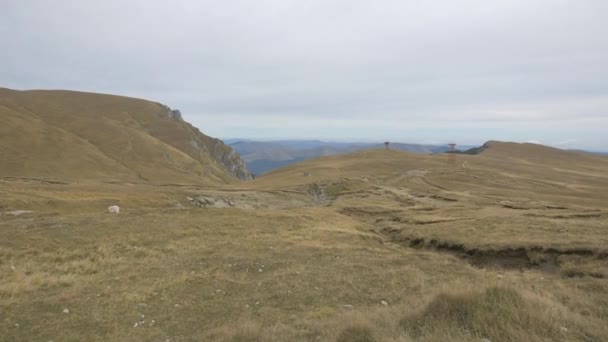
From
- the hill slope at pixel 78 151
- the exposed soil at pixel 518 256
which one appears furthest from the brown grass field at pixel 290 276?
the hill slope at pixel 78 151

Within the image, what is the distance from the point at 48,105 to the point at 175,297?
605ft

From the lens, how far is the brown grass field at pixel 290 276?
859cm

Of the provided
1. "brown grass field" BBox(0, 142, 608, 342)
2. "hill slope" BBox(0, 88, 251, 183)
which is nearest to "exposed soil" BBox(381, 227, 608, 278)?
"brown grass field" BBox(0, 142, 608, 342)

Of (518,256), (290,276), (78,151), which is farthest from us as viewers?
(78,151)

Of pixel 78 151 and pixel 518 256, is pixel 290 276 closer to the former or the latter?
pixel 518 256

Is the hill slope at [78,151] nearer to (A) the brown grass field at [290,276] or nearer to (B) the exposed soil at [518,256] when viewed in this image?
(A) the brown grass field at [290,276]

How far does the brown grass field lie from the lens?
28.2 ft

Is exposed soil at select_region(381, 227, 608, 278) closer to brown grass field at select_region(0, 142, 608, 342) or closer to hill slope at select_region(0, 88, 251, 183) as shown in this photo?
brown grass field at select_region(0, 142, 608, 342)

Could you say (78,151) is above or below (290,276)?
above

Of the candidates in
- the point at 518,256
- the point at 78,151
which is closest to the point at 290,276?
the point at 518,256

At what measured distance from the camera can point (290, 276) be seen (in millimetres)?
16984

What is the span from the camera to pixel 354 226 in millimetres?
33875

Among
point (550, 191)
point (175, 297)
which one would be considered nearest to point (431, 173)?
point (550, 191)

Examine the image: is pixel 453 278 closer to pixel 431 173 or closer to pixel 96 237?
pixel 96 237
